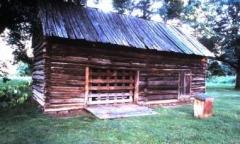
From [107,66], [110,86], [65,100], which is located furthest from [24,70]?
[65,100]

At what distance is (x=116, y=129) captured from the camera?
10.2 metres

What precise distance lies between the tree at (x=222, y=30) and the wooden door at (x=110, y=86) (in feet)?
55.1

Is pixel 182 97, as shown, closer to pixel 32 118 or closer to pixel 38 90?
pixel 38 90

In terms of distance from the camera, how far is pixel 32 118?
11688mm

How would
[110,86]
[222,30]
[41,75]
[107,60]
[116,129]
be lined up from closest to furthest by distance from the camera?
[116,129] → [41,75] → [107,60] → [110,86] → [222,30]

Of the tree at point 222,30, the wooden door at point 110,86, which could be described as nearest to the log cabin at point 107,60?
the wooden door at point 110,86

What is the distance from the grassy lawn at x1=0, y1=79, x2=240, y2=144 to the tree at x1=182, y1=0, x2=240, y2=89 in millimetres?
17756

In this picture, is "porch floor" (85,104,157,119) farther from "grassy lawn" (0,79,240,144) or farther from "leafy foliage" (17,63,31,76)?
"leafy foliage" (17,63,31,76)

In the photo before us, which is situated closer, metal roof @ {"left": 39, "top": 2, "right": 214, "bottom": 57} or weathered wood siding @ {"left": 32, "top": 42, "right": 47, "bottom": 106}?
weathered wood siding @ {"left": 32, "top": 42, "right": 47, "bottom": 106}

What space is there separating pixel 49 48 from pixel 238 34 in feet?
70.6

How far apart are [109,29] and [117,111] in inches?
177

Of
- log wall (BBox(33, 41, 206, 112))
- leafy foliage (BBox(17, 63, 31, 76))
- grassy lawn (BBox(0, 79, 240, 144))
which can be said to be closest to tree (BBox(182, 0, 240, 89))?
log wall (BBox(33, 41, 206, 112))

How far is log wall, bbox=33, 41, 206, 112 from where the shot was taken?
516 inches

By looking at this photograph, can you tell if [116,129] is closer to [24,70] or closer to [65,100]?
[65,100]
